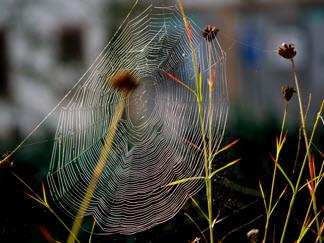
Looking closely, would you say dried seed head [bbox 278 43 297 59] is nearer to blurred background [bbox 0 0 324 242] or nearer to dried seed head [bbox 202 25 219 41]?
dried seed head [bbox 202 25 219 41]

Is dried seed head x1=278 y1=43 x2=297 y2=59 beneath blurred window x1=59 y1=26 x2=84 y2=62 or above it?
above

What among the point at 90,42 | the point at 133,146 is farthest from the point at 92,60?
the point at 133,146

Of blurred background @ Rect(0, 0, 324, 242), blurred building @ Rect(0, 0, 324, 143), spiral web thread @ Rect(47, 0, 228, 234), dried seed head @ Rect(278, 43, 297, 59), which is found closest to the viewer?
dried seed head @ Rect(278, 43, 297, 59)

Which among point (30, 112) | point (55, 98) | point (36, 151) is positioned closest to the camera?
point (36, 151)

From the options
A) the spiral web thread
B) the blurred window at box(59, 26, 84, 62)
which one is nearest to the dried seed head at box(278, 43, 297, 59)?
the spiral web thread

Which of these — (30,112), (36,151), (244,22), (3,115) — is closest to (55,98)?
(3,115)

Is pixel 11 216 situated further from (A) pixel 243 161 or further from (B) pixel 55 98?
(B) pixel 55 98

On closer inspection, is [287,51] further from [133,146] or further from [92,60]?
[92,60]
